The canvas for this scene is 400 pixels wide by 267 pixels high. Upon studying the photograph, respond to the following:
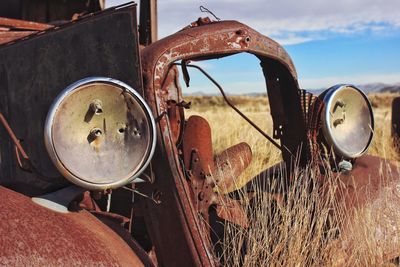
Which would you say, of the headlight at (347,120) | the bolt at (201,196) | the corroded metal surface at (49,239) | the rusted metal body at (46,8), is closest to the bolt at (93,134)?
the corroded metal surface at (49,239)

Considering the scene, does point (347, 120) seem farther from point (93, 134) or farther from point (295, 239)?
point (93, 134)

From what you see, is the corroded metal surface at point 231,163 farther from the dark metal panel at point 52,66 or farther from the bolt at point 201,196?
the dark metal panel at point 52,66

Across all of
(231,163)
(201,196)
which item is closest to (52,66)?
(201,196)

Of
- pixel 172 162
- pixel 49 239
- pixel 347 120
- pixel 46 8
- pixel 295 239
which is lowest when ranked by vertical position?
pixel 295 239

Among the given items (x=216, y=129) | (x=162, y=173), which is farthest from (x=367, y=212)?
(x=216, y=129)

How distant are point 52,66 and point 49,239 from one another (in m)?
0.82

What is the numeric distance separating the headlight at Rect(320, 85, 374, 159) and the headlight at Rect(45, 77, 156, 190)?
42.7 inches

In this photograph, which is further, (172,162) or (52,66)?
(52,66)

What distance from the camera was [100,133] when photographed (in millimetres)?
1943

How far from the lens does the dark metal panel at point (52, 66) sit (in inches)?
85.0

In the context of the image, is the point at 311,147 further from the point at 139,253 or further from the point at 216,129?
the point at 216,129

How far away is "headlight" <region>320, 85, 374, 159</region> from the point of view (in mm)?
2734

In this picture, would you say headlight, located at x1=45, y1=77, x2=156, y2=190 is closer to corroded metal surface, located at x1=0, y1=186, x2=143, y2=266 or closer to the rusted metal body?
corroded metal surface, located at x1=0, y1=186, x2=143, y2=266

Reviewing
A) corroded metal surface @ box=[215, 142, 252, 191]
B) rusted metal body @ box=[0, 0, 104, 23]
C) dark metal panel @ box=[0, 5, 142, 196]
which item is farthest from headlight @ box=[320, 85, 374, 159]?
rusted metal body @ box=[0, 0, 104, 23]
